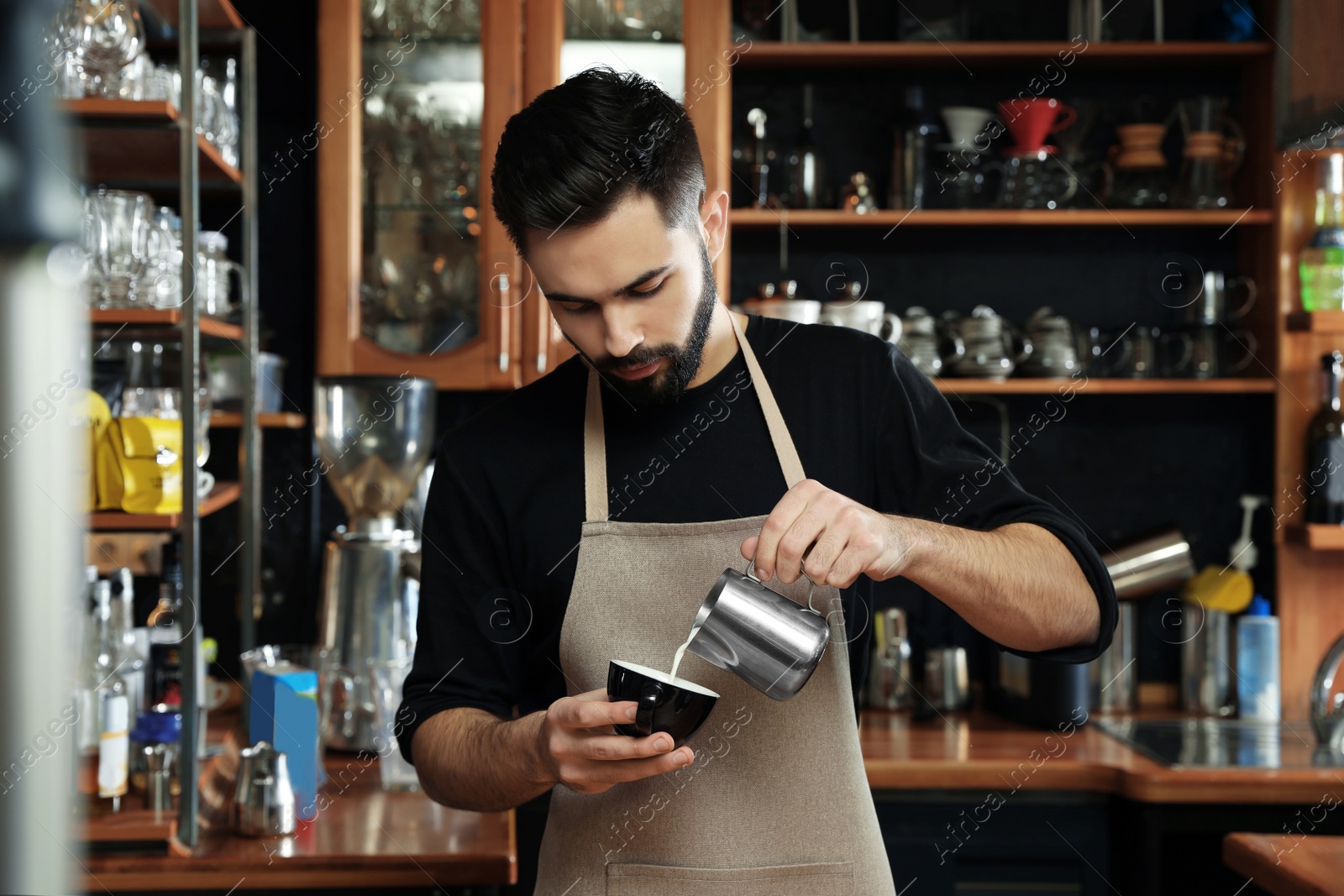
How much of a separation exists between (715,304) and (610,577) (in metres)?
0.31

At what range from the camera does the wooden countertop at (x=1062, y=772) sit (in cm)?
196

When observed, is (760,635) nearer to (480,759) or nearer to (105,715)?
(480,759)

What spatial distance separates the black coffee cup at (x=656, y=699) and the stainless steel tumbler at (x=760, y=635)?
0.27ft

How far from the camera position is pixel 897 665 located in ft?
8.13

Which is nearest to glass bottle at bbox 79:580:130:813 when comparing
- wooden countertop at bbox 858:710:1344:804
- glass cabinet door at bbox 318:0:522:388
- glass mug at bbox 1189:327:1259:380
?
glass cabinet door at bbox 318:0:522:388

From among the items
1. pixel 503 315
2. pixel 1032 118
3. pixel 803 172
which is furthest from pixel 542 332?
pixel 1032 118

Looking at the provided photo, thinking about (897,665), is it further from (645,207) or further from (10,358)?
(10,358)

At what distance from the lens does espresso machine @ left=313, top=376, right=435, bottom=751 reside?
212 cm

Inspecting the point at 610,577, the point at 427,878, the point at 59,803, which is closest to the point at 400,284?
the point at 427,878

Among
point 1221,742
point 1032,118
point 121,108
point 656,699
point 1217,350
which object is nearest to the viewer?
point 656,699

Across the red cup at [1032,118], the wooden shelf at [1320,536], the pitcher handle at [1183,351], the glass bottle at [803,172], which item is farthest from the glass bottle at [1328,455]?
the glass bottle at [803,172]

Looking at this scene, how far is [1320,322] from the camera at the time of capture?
2334 millimetres

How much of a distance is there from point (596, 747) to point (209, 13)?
70.4 inches

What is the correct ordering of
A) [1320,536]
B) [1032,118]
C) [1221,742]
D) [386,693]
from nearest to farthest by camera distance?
[386,693] < [1221,742] < [1320,536] < [1032,118]
